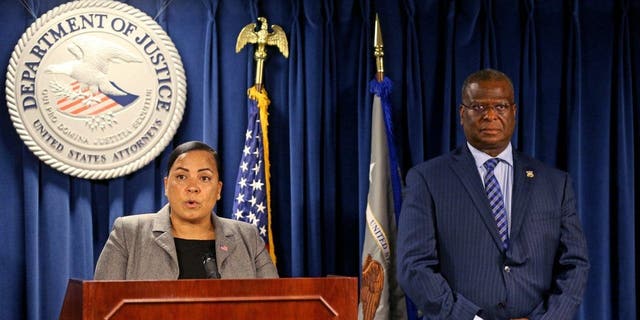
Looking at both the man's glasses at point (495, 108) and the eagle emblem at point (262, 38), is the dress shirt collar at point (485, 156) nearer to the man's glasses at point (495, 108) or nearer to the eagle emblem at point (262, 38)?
the man's glasses at point (495, 108)

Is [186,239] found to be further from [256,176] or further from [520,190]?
[520,190]

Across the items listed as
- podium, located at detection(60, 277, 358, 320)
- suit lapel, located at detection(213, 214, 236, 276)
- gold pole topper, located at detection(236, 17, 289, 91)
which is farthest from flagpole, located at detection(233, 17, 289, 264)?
podium, located at detection(60, 277, 358, 320)

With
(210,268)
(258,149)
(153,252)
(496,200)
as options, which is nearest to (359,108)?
(258,149)

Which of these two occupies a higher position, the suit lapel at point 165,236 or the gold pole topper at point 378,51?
the gold pole topper at point 378,51

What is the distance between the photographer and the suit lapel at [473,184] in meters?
3.66

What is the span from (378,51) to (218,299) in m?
2.29

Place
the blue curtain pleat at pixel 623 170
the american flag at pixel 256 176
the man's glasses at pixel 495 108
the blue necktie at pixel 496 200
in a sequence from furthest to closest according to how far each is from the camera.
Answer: the blue curtain pleat at pixel 623 170 → the american flag at pixel 256 176 → the man's glasses at pixel 495 108 → the blue necktie at pixel 496 200

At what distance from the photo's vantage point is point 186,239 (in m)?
3.38

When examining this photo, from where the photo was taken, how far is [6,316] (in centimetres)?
446

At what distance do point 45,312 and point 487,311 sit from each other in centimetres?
209

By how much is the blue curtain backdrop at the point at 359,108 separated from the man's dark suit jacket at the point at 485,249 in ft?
2.97

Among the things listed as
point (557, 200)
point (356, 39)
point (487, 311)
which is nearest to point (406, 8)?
point (356, 39)

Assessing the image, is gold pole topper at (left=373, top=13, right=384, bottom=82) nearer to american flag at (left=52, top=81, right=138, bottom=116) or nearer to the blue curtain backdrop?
the blue curtain backdrop

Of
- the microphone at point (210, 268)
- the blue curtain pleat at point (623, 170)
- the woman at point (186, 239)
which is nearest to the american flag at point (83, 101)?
the woman at point (186, 239)
